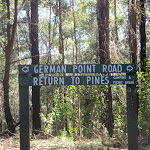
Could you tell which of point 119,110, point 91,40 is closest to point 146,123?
point 119,110

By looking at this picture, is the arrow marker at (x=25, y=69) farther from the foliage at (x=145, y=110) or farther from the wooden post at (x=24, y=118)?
the foliage at (x=145, y=110)

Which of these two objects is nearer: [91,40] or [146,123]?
[146,123]

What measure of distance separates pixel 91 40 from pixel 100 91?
17911 mm

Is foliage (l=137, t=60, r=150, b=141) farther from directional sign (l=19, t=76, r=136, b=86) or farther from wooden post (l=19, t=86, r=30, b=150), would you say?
wooden post (l=19, t=86, r=30, b=150)

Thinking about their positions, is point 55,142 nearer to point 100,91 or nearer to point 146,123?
point 146,123

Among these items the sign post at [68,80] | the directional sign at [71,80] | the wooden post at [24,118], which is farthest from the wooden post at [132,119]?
the wooden post at [24,118]

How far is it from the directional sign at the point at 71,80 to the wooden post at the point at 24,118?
7.9 inches

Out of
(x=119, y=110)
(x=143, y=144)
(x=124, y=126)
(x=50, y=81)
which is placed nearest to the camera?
(x=50, y=81)

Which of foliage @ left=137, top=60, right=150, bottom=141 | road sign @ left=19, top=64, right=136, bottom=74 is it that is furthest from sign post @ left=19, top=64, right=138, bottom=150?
foliage @ left=137, top=60, right=150, bottom=141

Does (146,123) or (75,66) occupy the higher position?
(75,66)

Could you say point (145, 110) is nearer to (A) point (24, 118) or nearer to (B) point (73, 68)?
(B) point (73, 68)

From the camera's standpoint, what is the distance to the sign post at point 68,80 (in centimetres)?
481

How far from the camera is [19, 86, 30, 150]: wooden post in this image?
4812 mm

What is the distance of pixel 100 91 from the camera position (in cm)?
966
